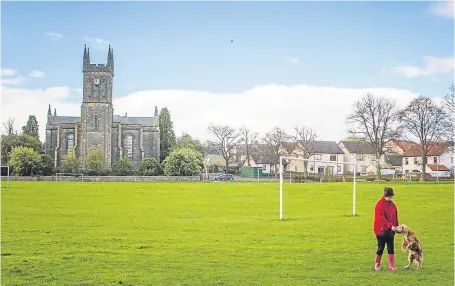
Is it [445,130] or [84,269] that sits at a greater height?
[445,130]

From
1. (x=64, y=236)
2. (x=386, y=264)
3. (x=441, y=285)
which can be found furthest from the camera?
(x=64, y=236)

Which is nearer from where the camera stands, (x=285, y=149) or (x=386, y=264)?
(x=386, y=264)

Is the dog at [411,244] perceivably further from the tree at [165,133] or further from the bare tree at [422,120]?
the tree at [165,133]

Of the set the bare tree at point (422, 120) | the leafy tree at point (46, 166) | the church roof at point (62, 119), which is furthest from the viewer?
the church roof at point (62, 119)

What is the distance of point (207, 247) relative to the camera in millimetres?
17797

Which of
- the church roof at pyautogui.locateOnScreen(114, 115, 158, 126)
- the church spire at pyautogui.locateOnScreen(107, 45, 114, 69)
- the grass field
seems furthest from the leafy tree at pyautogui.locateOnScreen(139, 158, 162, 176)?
the grass field

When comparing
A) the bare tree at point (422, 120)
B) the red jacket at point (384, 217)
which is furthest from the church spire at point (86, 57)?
the red jacket at point (384, 217)

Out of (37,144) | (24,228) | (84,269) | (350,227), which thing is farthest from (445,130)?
(37,144)

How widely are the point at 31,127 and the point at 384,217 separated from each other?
134669 millimetres

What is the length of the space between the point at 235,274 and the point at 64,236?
881cm

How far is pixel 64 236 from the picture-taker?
792 inches

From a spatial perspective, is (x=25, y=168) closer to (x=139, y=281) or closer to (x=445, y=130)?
(x=445, y=130)

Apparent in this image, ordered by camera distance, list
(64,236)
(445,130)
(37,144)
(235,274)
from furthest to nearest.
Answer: (37,144), (445,130), (64,236), (235,274)

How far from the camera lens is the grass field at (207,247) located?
43.7 ft
